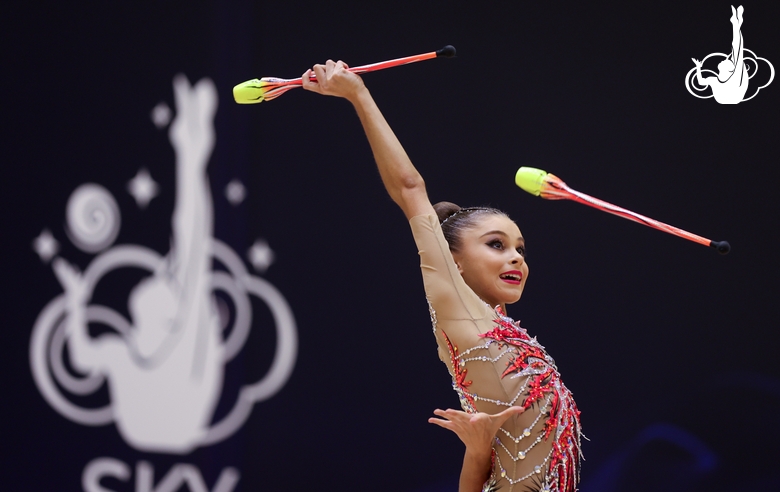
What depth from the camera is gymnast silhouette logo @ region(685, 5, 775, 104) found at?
3418 millimetres

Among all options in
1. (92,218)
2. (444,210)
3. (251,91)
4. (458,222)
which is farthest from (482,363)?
(92,218)

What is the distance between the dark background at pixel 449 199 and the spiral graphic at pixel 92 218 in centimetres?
4

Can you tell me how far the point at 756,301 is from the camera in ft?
11.1

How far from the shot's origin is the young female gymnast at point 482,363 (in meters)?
1.91

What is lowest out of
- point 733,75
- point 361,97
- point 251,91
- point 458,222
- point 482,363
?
point 482,363

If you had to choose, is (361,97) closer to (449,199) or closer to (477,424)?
(477,424)

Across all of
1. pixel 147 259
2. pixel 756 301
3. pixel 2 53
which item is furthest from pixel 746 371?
pixel 2 53

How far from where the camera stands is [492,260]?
2133mm

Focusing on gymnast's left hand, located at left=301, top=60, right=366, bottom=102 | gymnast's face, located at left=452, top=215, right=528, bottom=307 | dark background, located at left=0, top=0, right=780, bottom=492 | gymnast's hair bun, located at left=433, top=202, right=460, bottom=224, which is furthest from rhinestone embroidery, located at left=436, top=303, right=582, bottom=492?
dark background, located at left=0, top=0, right=780, bottom=492

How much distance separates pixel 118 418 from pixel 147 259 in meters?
0.68

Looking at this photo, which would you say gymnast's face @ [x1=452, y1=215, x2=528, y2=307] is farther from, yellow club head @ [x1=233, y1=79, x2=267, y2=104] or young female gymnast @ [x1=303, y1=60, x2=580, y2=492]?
yellow club head @ [x1=233, y1=79, x2=267, y2=104]

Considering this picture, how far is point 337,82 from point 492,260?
1.92 ft

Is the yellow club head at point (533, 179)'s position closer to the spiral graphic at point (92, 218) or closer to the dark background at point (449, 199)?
the dark background at point (449, 199)

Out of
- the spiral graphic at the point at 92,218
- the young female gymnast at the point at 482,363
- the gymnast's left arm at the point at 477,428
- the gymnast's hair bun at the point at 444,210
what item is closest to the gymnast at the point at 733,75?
the gymnast's hair bun at the point at 444,210
